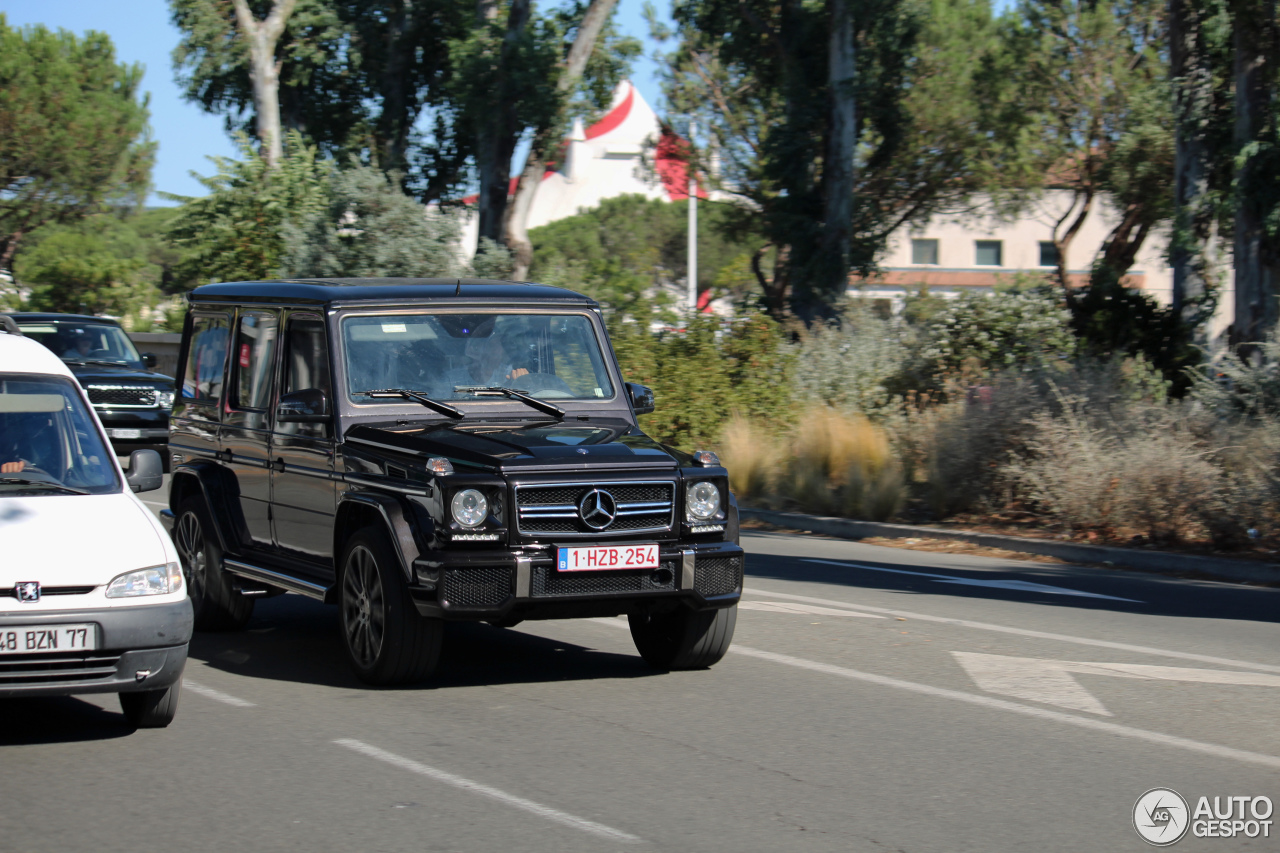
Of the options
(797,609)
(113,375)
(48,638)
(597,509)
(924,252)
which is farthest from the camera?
(924,252)

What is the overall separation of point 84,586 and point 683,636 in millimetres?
3093

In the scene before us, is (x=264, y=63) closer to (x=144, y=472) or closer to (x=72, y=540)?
(x=144, y=472)

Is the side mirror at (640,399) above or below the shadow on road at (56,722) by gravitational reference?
above

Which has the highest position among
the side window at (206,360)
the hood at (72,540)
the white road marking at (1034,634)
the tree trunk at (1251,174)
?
the tree trunk at (1251,174)

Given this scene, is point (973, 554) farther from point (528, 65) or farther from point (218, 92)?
point (218, 92)

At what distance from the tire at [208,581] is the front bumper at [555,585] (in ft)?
8.34

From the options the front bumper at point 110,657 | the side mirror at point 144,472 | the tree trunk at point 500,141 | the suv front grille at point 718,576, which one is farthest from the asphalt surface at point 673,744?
the tree trunk at point 500,141

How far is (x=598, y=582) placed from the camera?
686 cm

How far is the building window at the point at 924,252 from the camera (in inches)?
2933

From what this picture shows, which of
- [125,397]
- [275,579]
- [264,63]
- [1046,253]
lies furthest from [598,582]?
[1046,253]

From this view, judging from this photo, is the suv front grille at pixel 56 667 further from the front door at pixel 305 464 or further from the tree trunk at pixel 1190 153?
the tree trunk at pixel 1190 153

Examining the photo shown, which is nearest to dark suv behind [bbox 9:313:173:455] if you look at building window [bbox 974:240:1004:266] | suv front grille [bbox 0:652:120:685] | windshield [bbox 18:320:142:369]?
windshield [bbox 18:320:142:369]

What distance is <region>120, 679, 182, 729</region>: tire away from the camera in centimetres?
619

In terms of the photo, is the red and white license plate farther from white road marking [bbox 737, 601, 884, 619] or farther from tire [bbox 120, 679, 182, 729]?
white road marking [bbox 737, 601, 884, 619]
